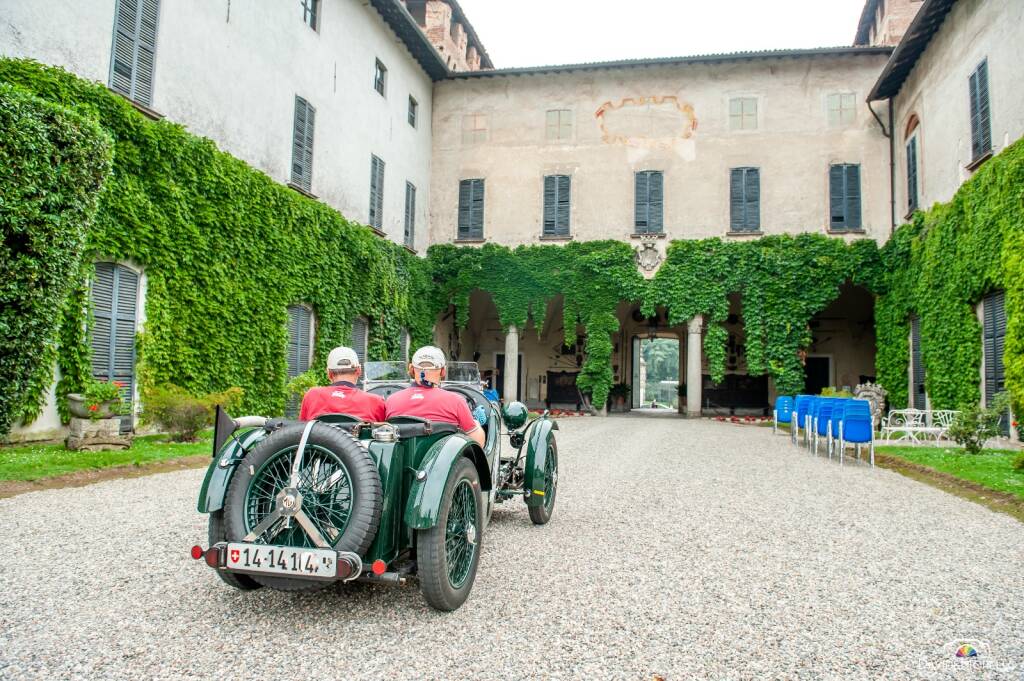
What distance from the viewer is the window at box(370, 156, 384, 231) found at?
1764 centimetres

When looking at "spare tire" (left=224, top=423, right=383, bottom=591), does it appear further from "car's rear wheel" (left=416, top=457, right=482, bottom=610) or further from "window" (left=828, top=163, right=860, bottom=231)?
"window" (left=828, top=163, right=860, bottom=231)

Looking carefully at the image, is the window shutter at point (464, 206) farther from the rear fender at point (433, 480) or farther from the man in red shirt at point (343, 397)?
the rear fender at point (433, 480)

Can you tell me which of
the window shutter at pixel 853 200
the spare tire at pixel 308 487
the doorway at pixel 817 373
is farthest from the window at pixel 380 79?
the doorway at pixel 817 373

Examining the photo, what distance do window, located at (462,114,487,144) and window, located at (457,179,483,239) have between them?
55.5 inches

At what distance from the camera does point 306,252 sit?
13930 millimetres

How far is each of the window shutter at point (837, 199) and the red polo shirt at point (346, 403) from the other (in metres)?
19.3

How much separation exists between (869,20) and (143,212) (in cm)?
2405

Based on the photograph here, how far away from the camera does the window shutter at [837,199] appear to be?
1928 cm

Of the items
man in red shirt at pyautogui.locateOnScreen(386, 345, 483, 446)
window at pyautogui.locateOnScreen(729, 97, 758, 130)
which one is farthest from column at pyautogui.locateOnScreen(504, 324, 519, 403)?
man in red shirt at pyautogui.locateOnScreen(386, 345, 483, 446)

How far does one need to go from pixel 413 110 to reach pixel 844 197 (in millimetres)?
13208

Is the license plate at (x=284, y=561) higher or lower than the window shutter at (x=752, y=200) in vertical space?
lower

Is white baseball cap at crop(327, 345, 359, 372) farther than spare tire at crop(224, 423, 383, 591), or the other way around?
white baseball cap at crop(327, 345, 359, 372)

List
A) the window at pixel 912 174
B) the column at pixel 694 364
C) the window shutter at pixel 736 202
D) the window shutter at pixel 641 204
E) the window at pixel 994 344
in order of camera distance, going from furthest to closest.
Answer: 1. the window shutter at pixel 641 204
2. the column at pixel 694 364
3. the window shutter at pixel 736 202
4. the window at pixel 912 174
5. the window at pixel 994 344

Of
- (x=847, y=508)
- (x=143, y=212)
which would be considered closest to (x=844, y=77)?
(x=847, y=508)
